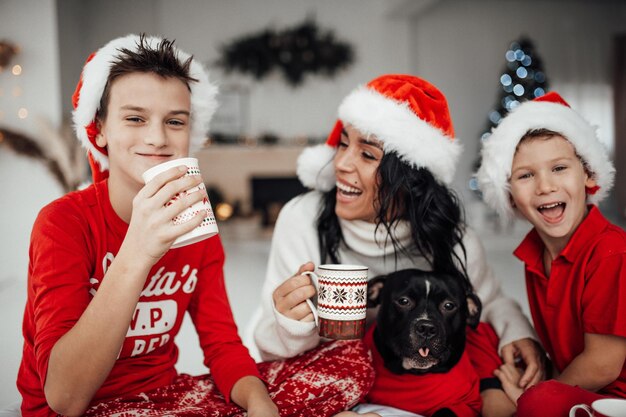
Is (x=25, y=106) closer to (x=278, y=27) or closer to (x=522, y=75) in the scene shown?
(x=278, y=27)

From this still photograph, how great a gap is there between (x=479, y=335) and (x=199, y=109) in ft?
3.60

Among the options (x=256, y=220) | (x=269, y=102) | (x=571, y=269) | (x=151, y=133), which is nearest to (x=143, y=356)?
(x=151, y=133)

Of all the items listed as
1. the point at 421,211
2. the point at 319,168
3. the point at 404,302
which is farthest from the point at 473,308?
the point at 319,168

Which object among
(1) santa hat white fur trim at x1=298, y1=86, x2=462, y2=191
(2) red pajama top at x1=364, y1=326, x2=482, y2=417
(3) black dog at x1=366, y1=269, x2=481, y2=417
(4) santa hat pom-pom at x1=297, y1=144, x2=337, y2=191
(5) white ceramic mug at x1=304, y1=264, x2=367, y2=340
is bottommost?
(2) red pajama top at x1=364, y1=326, x2=482, y2=417

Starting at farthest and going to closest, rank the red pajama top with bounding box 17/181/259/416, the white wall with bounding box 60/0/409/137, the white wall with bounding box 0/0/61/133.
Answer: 1. the white wall with bounding box 60/0/409/137
2. the white wall with bounding box 0/0/61/133
3. the red pajama top with bounding box 17/181/259/416

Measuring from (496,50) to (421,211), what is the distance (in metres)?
7.74

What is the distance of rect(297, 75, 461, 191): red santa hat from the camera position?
1673 mm

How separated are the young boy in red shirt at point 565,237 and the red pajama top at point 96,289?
81cm

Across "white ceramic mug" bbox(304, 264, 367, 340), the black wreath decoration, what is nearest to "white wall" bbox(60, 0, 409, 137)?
the black wreath decoration

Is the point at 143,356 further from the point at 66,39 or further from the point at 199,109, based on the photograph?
the point at 66,39

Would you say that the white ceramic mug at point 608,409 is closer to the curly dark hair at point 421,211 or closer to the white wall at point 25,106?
the curly dark hair at point 421,211

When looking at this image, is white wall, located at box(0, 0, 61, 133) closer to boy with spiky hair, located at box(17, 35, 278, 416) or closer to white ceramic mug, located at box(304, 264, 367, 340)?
boy with spiky hair, located at box(17, 35, 278, 416)

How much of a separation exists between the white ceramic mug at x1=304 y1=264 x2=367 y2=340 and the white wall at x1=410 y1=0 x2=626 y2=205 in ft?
24.7

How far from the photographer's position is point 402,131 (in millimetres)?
1667
